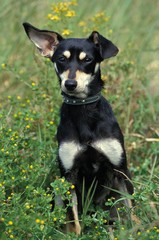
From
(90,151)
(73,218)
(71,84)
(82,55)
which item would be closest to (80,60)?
(82,55)

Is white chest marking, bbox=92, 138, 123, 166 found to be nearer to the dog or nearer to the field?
the dog

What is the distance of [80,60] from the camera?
4.28 m

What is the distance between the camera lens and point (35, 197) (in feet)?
12.5

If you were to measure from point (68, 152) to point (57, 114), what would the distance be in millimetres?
1111

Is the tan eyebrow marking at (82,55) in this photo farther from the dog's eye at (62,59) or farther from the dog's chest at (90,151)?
Result: the dog's chest at (90,151)

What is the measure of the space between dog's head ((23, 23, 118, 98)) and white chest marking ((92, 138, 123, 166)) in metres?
0.42

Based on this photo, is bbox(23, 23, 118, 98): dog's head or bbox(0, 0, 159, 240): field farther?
bbox(23, 23, 118, 98): dog's head

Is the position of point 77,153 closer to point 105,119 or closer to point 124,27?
point 105,119

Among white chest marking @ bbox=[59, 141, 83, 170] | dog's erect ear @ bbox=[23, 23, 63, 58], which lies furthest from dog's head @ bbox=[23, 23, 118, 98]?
white chest marking @ bbox=[59, 141, 83, 170]

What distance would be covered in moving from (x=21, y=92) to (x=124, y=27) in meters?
1.80

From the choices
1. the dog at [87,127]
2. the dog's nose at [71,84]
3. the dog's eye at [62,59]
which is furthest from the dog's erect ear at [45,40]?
the dog's nose at [71,84]

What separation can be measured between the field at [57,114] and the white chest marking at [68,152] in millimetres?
247

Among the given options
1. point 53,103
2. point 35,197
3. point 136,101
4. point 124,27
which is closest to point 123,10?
point 124,27

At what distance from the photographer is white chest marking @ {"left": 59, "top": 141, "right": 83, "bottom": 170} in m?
4.29
